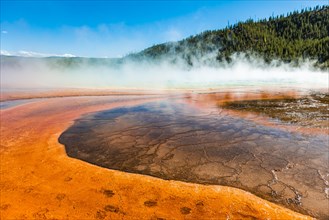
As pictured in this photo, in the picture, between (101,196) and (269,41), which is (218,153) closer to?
(101,196)

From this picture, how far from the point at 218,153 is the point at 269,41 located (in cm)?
8671

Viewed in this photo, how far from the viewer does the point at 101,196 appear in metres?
4.38

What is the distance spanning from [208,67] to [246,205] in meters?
72.7

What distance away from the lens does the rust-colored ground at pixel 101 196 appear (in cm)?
386

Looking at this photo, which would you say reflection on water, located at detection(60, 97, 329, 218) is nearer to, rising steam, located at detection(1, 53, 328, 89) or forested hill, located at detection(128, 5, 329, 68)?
rising steam, located at detection(1, 53, 328, 89)

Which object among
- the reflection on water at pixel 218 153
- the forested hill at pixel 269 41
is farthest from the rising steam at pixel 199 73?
the reflection on water at pixel 218 153

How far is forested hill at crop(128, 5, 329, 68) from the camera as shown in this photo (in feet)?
229

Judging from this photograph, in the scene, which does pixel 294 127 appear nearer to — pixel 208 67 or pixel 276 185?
pixel 276 185

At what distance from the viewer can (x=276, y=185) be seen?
15.7 ft

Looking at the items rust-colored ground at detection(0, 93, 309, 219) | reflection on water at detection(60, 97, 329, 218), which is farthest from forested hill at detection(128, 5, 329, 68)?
rust-colored ground at detection(0, 93, 309, 219)

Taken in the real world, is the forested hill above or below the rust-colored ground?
above

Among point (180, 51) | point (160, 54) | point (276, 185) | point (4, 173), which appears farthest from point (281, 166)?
point (160, 54)

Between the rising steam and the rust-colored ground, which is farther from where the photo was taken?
the rising steam

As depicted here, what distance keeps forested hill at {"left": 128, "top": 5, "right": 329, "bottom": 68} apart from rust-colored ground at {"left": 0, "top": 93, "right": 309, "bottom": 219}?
65.7m
